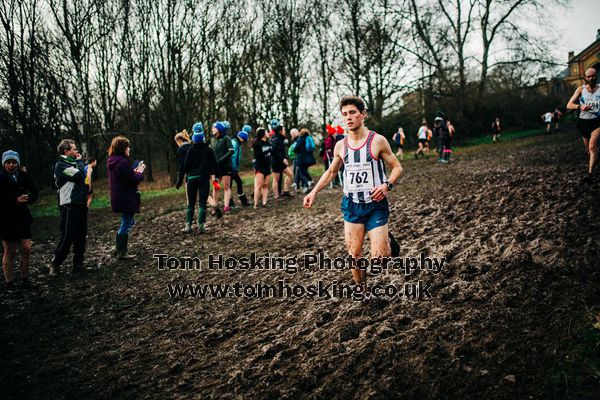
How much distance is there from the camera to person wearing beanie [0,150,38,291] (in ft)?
18.1

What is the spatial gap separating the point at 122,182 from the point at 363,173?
4.55 metres

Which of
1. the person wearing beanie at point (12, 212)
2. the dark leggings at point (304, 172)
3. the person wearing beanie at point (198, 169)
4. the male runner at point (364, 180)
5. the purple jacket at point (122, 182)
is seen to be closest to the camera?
the male runner at point (364, 180)

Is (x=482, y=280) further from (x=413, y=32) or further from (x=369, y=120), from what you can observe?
(x=413, y=32)

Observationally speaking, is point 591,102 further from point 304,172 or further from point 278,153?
point 304,172

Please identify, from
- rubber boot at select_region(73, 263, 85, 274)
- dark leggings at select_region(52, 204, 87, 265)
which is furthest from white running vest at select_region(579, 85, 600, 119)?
rubber boot at select_region(73, 263, 85, 274)

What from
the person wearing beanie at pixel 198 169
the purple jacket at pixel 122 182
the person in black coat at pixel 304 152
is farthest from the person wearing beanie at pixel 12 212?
the person in black coat at pixel 304 152

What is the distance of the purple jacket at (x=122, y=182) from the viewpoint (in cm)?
655

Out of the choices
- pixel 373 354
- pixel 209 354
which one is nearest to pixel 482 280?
pixel 373 354

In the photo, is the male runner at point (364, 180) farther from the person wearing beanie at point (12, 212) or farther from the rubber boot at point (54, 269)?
the rubber boot at point (54, 269)

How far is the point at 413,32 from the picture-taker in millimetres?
29000

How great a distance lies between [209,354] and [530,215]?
5268 millimetres

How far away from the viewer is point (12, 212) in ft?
18.3

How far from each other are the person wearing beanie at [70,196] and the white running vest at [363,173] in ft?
14.7

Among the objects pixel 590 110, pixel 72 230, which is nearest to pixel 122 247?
pixel 72 230
